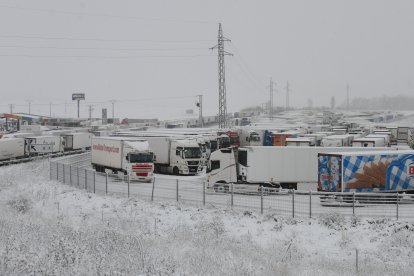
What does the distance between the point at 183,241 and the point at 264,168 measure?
39.3ft

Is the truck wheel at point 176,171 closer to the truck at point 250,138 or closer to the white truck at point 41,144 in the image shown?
the truck at point 250,138

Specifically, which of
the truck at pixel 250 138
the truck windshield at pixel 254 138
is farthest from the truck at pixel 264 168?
the truck windshield at pixel 254 138

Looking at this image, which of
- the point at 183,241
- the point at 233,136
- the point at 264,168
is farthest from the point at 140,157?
the point at 233,136

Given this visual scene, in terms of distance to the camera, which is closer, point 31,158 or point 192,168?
point 192,168

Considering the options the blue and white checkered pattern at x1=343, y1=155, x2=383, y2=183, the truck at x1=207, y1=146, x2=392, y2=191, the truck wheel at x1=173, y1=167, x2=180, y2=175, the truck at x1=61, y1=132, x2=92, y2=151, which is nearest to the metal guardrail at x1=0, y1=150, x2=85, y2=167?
the truck at x1=61, y1=132, x2=92, y2=151

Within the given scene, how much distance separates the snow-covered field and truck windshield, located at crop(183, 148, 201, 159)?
12.3m

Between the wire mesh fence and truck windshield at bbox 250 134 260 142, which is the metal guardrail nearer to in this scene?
truck windshield at bbox 250 134 260 142

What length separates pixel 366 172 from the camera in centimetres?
2862

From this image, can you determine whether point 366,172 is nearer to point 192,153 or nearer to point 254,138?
point 192,153

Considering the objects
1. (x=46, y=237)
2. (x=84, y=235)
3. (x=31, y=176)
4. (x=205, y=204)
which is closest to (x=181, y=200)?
(x=205, y=204)

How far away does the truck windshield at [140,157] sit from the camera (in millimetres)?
37000

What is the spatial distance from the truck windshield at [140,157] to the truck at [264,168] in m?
7.35

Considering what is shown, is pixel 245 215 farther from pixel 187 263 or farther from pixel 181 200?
pixel 187 263

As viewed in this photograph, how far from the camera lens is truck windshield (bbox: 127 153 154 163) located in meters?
37.0
